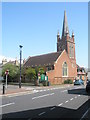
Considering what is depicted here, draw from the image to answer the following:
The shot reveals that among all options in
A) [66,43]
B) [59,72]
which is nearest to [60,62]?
[59,72]

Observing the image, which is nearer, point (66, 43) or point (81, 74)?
point (66, 43)

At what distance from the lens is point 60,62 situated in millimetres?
58438

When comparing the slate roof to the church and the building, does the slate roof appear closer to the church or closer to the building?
the church

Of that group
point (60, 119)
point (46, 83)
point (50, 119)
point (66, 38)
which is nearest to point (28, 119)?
point (50, 119)

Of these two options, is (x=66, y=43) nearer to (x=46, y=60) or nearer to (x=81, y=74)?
(x=81, y=74)

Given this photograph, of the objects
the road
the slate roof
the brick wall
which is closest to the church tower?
the brick wall

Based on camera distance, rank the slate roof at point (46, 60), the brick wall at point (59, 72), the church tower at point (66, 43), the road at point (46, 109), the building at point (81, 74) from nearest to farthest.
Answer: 1. the road at point (46, 109)
2. the brick wall at point (59, 72)
3. the slate roof at point (46, 60)
4. the church tower at point (66, 43)
5. the building at point (81, 74)

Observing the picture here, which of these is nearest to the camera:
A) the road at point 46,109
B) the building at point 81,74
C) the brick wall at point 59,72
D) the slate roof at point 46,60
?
the road at point 46,109

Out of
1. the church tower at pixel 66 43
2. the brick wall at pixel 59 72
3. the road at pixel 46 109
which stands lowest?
the road at pixel 46 109

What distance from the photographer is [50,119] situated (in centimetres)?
778

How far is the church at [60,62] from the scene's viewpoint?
2154 inches

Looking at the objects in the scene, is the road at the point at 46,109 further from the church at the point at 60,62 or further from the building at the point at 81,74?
the building at the point at 81,74

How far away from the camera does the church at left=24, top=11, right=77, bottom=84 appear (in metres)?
54.7

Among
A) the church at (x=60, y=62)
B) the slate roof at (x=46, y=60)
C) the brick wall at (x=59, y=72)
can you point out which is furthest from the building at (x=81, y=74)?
the slate roof at (x=46, y=60)
